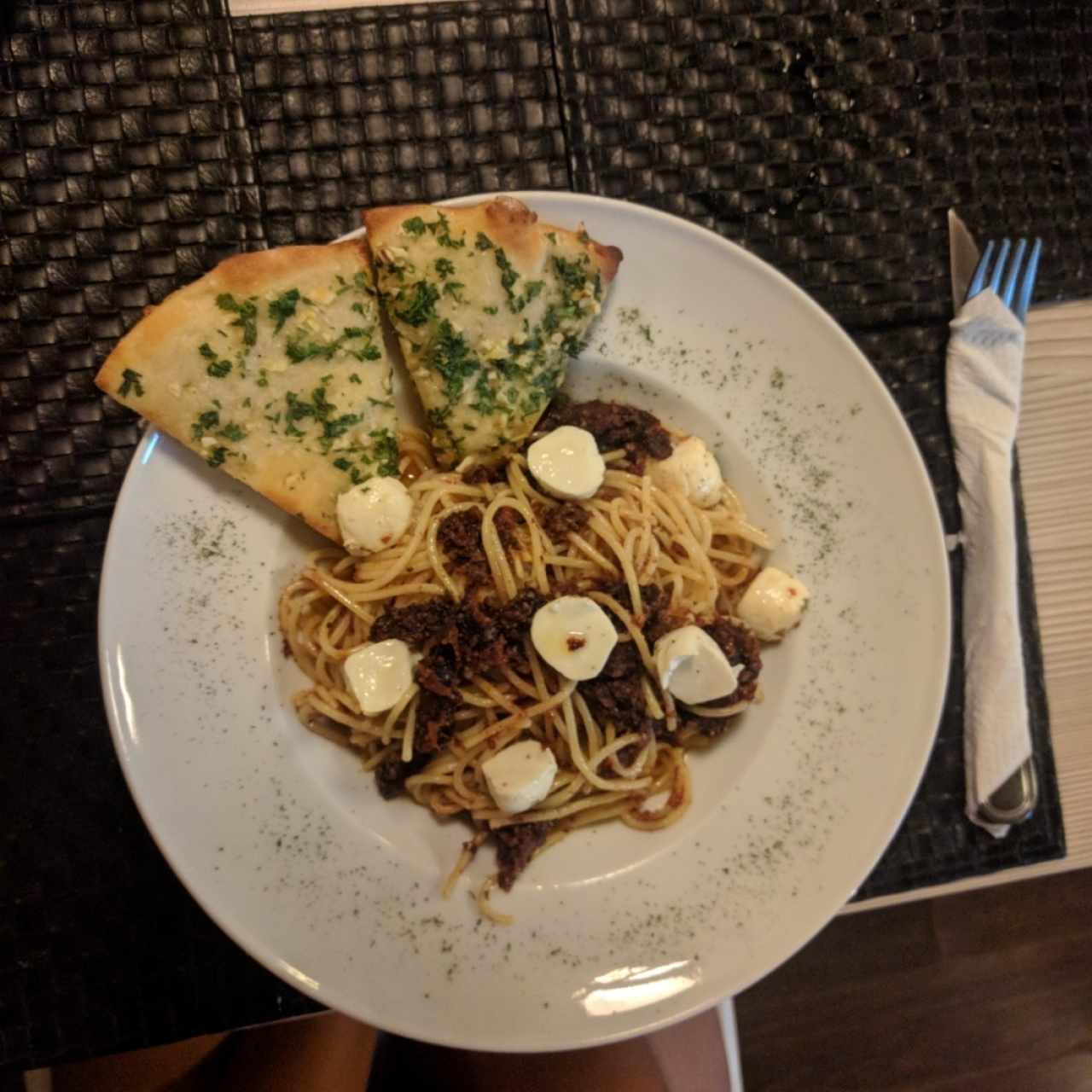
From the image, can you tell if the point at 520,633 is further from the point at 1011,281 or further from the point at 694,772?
the point at 1011,281

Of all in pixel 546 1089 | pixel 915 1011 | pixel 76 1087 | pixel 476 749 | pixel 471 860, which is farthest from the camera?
pixel 915 1011

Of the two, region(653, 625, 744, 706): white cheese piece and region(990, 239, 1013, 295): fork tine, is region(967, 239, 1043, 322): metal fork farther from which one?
region(653, 625, 744, 706): white cheese piece

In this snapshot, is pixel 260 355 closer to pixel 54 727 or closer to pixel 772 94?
pixel 54 727

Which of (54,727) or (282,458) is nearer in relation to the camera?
(282,458)

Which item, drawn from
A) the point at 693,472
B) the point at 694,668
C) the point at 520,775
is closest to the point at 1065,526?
the point at 693,472

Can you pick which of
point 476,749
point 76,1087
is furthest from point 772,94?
point 76,1087

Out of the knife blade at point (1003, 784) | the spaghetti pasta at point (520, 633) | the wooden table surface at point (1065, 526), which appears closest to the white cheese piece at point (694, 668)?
the spaghetti pasta at point (520, 633)

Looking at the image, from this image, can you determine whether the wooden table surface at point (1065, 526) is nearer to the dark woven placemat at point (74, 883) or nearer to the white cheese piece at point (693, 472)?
the white cheese piece at point (693, 472)

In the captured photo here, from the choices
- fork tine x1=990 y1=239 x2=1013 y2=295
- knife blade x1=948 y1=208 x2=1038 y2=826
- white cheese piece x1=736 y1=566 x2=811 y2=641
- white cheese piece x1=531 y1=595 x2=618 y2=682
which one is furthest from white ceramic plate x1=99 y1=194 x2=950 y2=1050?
fork tine x1=990 y1=239 x2=1013 y2=295

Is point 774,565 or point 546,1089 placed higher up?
point 774,565
